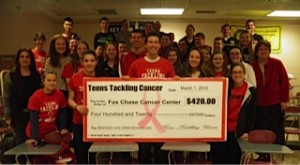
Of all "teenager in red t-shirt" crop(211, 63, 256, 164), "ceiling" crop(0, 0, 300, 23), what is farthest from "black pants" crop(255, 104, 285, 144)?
"ceiling" crop(0, 0, 300, 23)

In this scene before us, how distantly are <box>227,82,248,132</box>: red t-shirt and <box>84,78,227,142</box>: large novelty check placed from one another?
0.93ft

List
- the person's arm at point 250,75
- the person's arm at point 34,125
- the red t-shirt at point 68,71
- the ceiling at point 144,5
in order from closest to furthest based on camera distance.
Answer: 1. the person's arm at point 34,125
2. the red t-shirt at point 68,71
3. the person's arm at point 250,75
4. the ceiling at point 144,5

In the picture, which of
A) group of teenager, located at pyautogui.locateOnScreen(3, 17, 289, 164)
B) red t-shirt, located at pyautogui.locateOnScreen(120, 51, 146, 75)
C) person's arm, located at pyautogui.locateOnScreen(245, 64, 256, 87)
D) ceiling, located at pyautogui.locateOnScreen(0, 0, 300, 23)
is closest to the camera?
group of teenager, located at pyautogui.locateOnScreen(3, 17, 289, 164)

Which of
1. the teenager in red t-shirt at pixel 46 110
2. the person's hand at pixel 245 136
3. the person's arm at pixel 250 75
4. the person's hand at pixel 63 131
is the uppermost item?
the person's arm at pixel 250 75

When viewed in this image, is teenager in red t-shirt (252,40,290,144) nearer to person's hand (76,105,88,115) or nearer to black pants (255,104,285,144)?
black pants (255,104,285,144)

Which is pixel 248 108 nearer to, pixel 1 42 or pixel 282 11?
pixel 282 11

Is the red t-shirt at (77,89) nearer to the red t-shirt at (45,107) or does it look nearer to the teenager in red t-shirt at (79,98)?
the teenager in red t-shirt at (79,98)

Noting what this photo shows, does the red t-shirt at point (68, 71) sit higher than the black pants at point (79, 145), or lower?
higher

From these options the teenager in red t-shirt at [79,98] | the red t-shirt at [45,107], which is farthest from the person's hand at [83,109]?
the red t-shirt at [45,107]

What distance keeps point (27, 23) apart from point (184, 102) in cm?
759

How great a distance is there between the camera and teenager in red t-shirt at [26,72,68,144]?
3627 mm

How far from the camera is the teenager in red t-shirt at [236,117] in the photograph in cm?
381

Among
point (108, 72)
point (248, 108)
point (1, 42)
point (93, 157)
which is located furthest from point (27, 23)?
point (248, 108)

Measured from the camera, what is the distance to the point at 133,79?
350 cm
